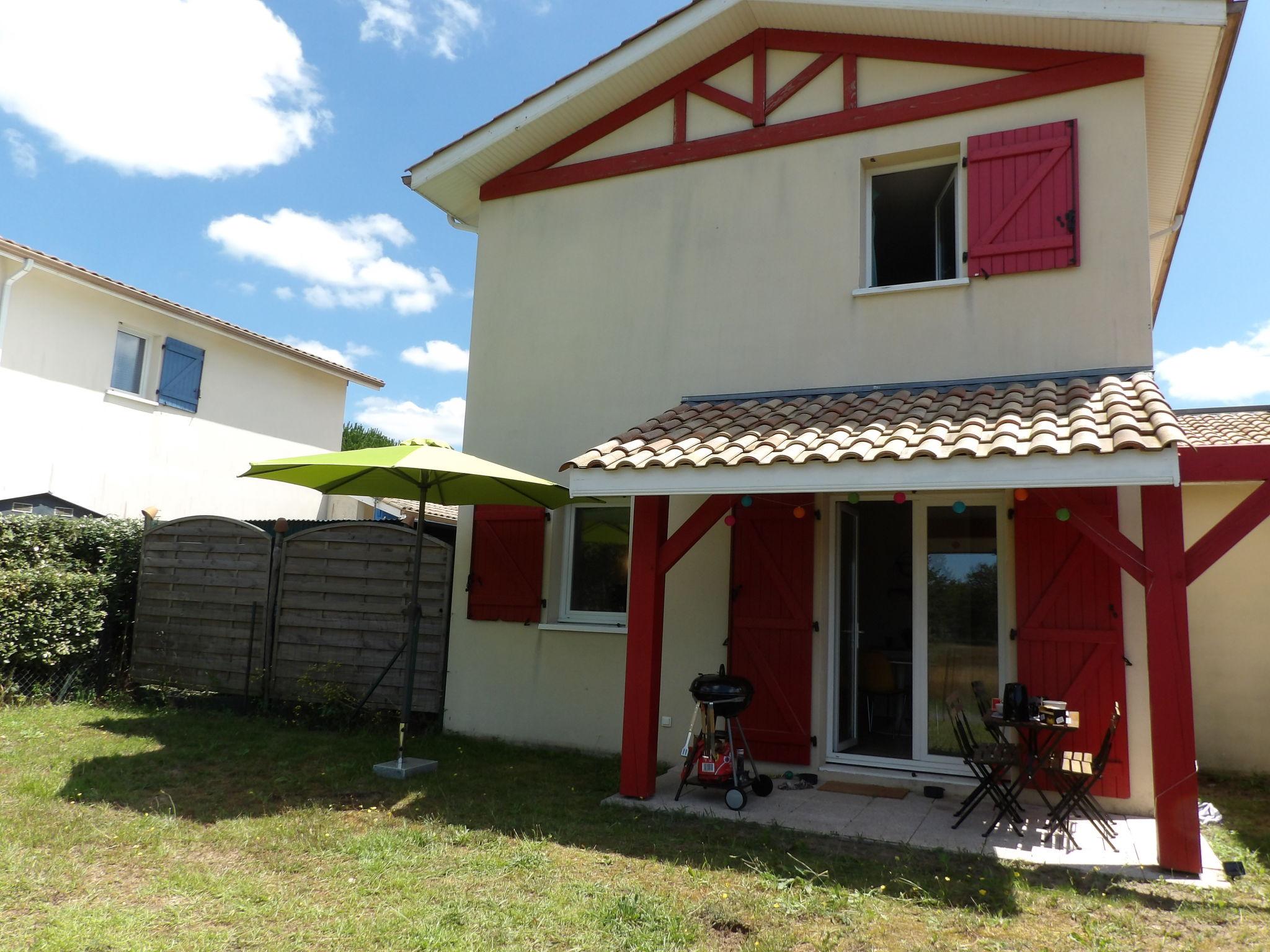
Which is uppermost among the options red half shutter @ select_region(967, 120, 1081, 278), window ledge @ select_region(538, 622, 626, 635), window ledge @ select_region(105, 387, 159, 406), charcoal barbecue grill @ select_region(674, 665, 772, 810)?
red half shutter @ select_region(967, 120, 1081, 278)

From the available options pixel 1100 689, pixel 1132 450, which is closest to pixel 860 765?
pixel 1100 689

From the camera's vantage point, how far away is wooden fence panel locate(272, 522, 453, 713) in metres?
9.05

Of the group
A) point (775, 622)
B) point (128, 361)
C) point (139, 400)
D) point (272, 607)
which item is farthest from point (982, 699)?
point (128, 361)

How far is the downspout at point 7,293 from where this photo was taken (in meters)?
12.1

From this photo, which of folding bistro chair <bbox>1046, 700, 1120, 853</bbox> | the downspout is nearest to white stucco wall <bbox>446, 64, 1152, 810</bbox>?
folding bistro chair <bbox>1046, 700, 1120, 853</bbox>

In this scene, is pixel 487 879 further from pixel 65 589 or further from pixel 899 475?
pixel 65 589

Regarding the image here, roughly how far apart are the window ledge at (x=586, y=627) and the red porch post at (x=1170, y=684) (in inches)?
177

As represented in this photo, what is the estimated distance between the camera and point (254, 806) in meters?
6.11

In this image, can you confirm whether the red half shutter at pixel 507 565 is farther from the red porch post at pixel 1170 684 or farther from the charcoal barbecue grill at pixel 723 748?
the red porch post at pixel 1170 684

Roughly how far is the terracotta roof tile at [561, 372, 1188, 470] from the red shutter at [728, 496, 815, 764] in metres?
1.00

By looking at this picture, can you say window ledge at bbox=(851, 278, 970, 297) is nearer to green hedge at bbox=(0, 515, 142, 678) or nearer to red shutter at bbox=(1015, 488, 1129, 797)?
red shutter at bbox=(1015, 488, 1129, 797)

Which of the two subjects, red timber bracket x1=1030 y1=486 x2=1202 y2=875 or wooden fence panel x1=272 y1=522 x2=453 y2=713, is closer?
red timber bracket x1=1030 y1=486 x2=1202 y2=875

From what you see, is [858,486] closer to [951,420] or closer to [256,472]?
[951,420]

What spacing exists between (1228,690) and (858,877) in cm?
565
